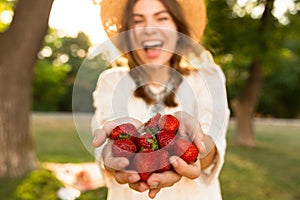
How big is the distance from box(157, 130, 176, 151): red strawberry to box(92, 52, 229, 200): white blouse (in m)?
0.15

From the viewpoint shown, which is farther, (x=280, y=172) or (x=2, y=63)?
(x=280, y=172)

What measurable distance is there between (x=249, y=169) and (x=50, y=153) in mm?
3425

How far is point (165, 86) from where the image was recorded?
1614 mm

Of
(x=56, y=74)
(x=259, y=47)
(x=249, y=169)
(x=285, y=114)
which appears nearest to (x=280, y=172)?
(x=249, y=169)

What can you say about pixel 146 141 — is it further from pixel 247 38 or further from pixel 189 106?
pixel 247 38

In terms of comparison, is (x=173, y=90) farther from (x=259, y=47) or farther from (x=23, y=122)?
(x=259, y=47)

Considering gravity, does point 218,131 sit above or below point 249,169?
above

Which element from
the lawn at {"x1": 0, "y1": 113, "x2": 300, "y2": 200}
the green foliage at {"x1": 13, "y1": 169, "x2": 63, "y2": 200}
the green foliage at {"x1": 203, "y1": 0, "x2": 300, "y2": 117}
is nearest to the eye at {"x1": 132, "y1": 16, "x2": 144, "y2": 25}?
the lawn at {"x1": 0, "y1": 113, "x2": 300, "y2": 200}

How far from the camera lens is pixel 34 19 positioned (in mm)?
5246

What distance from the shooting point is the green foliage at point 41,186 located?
158 inches

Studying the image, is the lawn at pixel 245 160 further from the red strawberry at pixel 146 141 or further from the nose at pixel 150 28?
the red strawberry at pixel 146 141

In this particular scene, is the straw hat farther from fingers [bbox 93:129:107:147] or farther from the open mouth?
fingers [bbox 93:129:107:147]

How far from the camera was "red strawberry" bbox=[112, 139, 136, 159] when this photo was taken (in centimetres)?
127

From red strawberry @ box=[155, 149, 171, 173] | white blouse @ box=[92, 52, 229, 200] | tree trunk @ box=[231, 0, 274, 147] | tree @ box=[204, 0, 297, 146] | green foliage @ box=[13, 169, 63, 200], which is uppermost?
red strawberry @ box=[155, 149, 171, 173]
